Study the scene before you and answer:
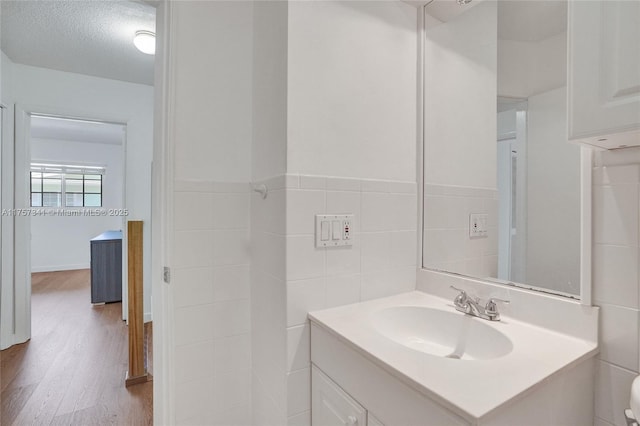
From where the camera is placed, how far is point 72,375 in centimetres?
227

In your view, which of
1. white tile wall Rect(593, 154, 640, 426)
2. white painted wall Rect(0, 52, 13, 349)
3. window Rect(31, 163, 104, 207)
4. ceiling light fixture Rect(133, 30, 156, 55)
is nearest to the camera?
white tile wall Rect(593, 154, 640, 426)

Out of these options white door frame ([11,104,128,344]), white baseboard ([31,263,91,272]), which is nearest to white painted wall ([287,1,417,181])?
white door frame ([11,104,128,344])

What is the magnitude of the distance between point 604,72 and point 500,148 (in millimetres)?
557

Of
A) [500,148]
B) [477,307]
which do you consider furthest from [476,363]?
[500,148]

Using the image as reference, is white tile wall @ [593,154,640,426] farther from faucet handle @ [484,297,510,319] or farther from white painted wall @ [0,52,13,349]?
white painted wall @ [0,52,13,349]

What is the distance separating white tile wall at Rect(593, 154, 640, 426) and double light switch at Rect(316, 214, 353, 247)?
0.76m

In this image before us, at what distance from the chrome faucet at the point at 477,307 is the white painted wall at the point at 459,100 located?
479 mm

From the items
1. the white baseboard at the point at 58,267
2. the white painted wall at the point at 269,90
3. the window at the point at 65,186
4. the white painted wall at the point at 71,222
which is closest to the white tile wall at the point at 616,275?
the white painted wall at the point at 269,90

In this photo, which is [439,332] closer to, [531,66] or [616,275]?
[616,275]

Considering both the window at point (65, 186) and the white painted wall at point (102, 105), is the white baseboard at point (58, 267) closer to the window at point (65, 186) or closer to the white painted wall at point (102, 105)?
the window at point (65, 186)

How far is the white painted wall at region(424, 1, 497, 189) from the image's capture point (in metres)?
1.33

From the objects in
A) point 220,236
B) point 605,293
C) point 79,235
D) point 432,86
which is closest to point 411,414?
point 605,293

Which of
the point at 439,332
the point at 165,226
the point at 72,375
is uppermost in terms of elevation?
the point at 165,226

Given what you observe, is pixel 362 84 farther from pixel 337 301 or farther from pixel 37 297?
pixel 37 297
